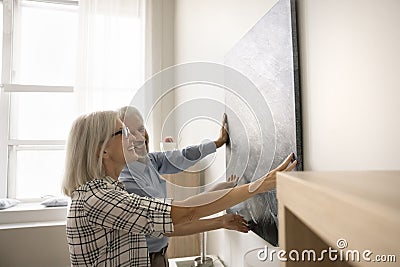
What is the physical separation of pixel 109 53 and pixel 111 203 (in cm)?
197

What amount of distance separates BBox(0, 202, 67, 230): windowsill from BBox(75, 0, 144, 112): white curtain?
2.81 feet

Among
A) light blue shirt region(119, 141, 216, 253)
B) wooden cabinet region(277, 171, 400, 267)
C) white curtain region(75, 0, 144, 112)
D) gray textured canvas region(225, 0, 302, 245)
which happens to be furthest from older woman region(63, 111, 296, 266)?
white curtain region(75, 0, 144, 112)

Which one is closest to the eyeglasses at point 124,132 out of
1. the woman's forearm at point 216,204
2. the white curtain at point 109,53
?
the woman's forearm at point 216,204

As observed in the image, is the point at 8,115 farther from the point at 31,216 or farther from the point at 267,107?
the point at 267,107

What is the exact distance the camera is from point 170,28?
295cm

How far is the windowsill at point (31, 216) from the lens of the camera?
2.42 meters

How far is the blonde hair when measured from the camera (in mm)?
1113

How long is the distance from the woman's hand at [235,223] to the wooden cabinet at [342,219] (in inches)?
31.5

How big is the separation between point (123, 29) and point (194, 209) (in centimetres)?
218

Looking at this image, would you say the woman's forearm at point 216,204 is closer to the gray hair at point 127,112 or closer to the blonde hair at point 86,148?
the blonde hair at point 86,148

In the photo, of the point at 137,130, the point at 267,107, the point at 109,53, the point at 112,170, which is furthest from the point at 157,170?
the point at 109,53

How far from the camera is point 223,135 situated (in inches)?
59.9

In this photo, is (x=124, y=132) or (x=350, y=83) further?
(x=124, y=132)

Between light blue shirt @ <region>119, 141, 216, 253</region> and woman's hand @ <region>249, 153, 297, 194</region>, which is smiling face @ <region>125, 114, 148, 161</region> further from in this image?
woman's hand @ <region>249, 153, 297, 194</region>
